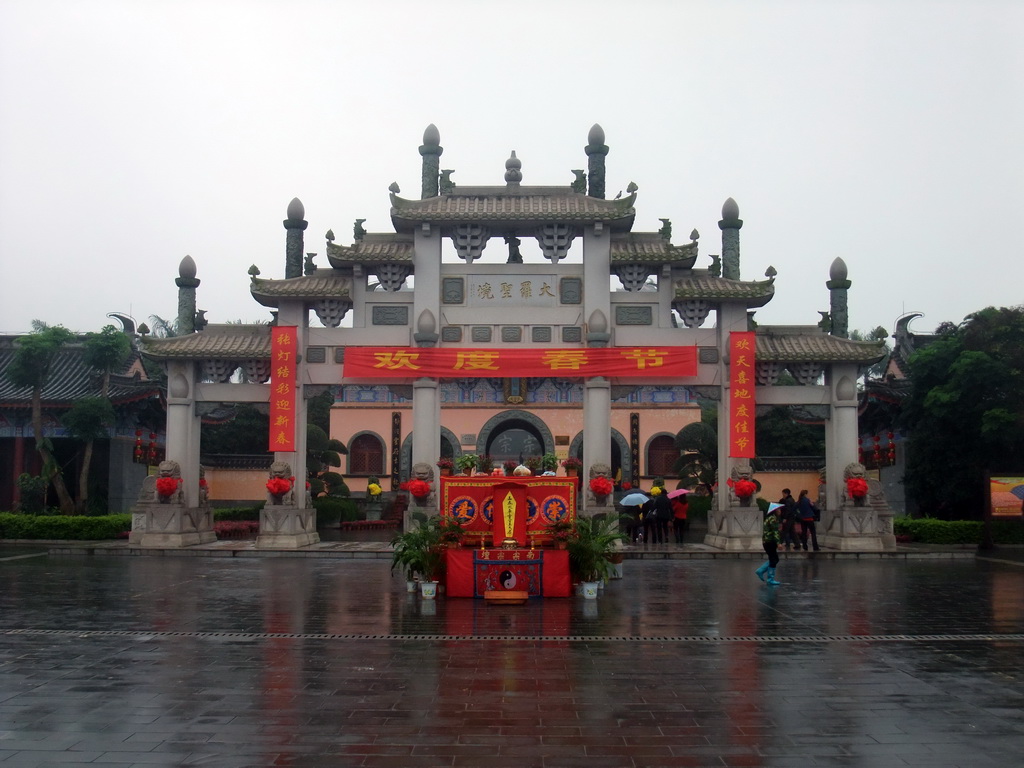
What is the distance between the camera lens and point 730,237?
23.0 m

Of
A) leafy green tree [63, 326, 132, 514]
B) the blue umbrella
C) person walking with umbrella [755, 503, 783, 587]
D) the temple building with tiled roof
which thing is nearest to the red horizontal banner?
the temple building with tiled roof

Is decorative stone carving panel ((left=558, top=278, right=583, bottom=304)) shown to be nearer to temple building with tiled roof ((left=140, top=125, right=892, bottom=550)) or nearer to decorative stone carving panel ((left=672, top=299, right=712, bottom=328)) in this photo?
temple building with tiled roof ((left=140, top=125, right=892, bottom=550))

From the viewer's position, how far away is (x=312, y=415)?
41.3 m

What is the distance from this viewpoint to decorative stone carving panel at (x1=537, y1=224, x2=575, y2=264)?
22031 mm

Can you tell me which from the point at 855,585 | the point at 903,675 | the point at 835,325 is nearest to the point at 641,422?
the point at 835,325

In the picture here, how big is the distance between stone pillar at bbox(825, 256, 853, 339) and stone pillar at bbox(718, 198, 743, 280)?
2.35 metres

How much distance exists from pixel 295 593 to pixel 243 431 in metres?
24.7

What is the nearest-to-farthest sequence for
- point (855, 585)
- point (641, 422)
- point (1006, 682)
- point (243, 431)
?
point (1006, 682), point (855, 585), point (243, 431), point (641, 422)

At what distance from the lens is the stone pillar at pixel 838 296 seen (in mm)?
22641

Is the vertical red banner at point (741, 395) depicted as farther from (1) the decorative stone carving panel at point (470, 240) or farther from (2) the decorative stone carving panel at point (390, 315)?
(2) the decorative stone carving panel at point (390, 315)

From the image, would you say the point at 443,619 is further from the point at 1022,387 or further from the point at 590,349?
the point at 1022,387

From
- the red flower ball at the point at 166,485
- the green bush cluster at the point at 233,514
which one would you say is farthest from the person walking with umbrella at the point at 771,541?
the green bush cluster at the point at 233,514

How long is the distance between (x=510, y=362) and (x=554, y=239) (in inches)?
123

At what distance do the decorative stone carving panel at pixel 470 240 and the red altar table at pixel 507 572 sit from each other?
1080 centimetres
